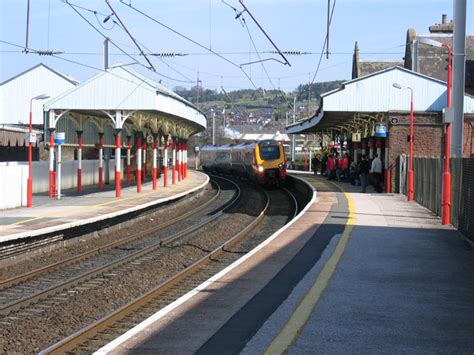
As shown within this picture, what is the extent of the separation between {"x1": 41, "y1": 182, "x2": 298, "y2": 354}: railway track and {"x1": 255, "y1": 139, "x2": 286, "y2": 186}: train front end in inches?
957

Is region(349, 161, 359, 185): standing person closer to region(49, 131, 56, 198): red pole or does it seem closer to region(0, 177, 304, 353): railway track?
region(0, 177, 304, 353): railway track

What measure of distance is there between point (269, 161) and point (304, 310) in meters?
34.8

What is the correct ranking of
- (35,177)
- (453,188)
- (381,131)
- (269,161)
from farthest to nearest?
(269,161) < (35,177) < (381,131) < (453,188)

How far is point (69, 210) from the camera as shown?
2297cm

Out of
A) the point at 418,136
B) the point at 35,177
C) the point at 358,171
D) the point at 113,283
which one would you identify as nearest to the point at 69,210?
the point at 35,177

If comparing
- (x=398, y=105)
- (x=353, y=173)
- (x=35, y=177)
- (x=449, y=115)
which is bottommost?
(x=35, y=177)

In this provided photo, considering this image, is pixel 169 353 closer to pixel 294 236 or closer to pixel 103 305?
pixel 103 305

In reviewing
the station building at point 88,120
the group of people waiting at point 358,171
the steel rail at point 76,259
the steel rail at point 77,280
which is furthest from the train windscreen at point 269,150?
the steel rail at point 77,280

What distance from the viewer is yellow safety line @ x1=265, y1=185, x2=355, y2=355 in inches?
258

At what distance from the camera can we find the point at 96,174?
135 ft

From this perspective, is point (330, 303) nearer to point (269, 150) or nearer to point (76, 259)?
point (76, 259)

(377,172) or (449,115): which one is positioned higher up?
(449,115)

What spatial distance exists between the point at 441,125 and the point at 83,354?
24685 mm

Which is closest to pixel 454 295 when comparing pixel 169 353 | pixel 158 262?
pixel 169 353
